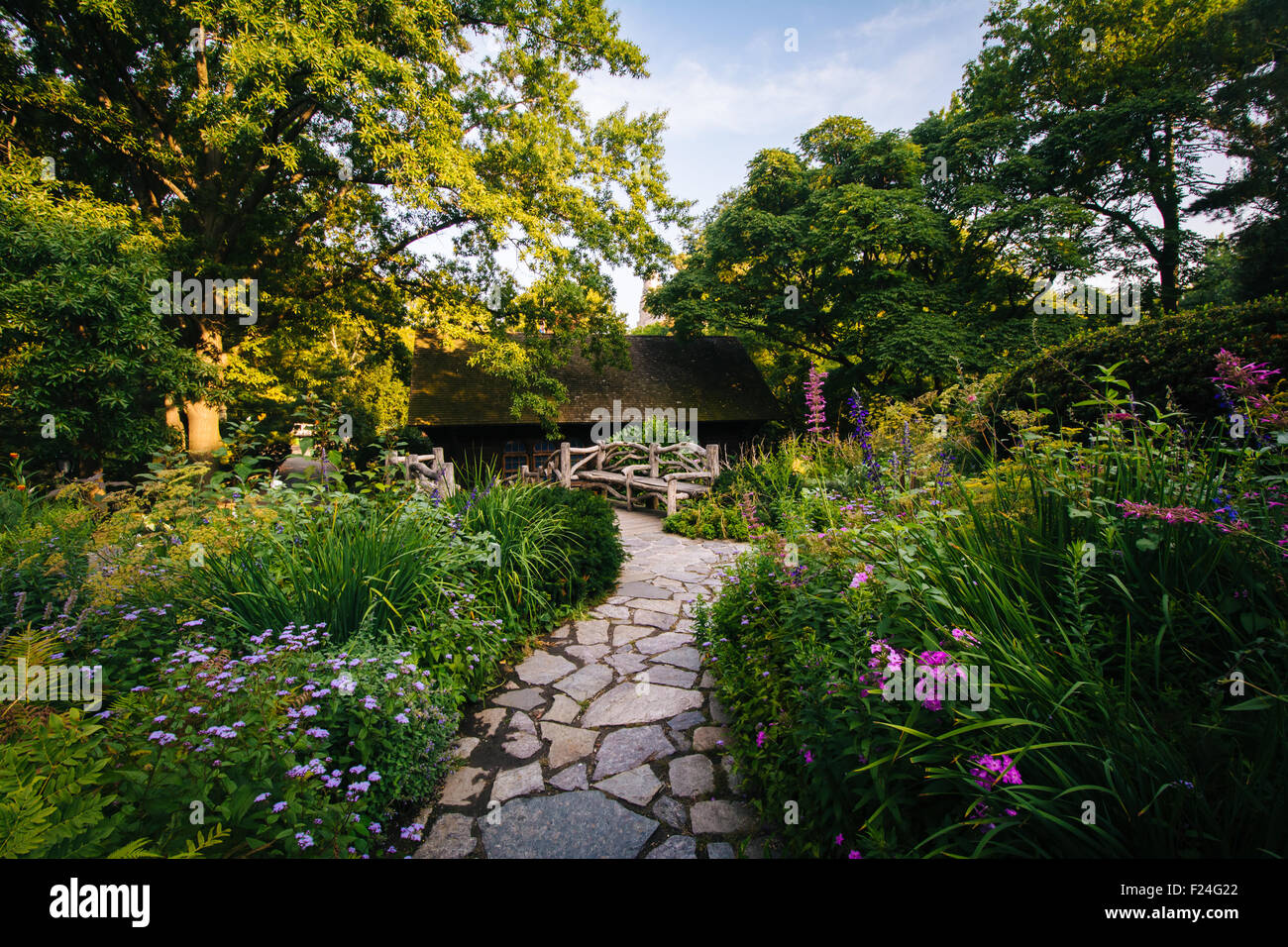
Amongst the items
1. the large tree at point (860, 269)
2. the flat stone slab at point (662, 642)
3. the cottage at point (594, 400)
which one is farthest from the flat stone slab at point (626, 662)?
the large tree at point (860, 269)

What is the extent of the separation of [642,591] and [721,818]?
10.6 ft

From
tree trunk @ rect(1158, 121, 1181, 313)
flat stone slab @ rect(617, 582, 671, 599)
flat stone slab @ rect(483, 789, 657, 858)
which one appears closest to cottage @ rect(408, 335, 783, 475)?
flat stone slab @ rect(617, 582, 671, 599)

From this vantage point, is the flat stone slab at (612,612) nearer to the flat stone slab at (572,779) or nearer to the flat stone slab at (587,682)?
the flat stone slab at (587,682)

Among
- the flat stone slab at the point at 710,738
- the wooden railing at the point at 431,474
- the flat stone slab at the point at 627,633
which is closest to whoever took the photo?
the flat stone slab at the point at 710,738

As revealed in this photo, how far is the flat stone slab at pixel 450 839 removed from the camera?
2113mm

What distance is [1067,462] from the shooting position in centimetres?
236

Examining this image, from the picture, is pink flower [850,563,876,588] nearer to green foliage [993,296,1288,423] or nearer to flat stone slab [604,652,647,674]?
flat stone slab [604,652,647,674]

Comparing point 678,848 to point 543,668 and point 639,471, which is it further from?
point 639,471

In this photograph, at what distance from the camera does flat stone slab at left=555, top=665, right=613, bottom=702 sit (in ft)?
11.3

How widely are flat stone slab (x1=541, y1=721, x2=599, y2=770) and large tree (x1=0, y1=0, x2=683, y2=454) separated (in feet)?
33.7

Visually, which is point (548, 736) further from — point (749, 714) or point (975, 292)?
point (975, 292)

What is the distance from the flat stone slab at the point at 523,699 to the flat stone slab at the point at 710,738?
1085mm
